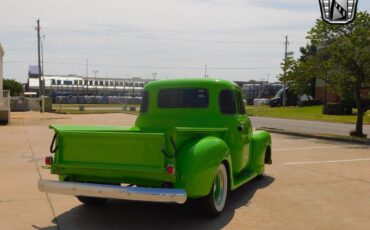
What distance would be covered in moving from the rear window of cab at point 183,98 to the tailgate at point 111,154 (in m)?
1.70

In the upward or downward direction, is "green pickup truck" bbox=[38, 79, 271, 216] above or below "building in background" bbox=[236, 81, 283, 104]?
below

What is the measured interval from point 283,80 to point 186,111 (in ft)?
45.6

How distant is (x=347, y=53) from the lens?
58.6 ft

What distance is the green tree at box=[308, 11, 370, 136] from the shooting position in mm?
17797

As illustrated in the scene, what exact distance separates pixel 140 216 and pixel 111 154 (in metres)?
1.01

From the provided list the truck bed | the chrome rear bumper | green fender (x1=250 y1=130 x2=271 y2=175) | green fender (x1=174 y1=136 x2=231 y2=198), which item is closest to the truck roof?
green fender (x1=250 y1=130 x2=271 y2=175)

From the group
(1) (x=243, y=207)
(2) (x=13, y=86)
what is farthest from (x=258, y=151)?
(2) (x=13, y=86)

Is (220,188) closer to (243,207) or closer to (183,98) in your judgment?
(243,207)

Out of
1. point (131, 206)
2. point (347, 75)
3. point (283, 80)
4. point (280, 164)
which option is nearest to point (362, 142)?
point (347, 75)

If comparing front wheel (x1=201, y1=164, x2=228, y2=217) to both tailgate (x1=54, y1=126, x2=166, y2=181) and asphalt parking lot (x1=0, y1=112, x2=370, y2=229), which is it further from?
tailgate (x1=54, y1=126, x2=166, y2=181)

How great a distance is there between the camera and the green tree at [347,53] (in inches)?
701

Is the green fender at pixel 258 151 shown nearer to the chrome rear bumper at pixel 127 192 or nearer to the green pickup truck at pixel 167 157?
the green pickup truck at pixel 167 157

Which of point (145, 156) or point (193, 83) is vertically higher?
point (193, 83)

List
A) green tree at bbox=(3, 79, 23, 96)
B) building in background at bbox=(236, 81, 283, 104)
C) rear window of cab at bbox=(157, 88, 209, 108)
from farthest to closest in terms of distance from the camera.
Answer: green tree at bbox=(3, 79, 23, 96) → building in background at bbox=(236, 81, 283, 104) → rear window of cab at bbox=(157, 88, 209, 108)
